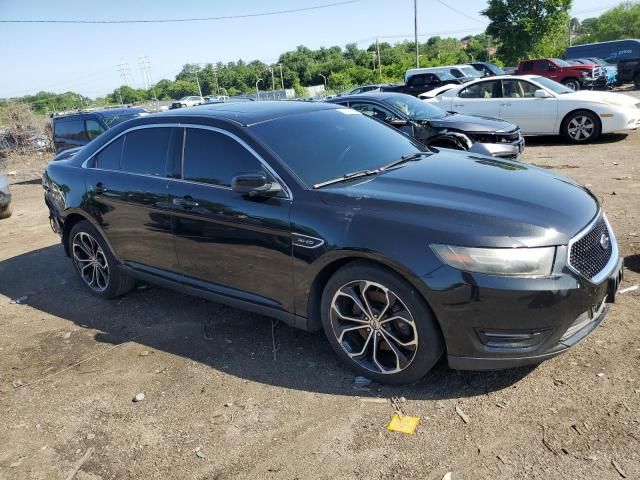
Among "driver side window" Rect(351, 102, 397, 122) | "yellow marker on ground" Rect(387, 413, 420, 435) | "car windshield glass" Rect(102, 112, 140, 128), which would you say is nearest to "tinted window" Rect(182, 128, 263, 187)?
"yellow marker on ground" Rect(387, 413, 420, 435)

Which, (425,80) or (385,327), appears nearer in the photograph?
(385,327)

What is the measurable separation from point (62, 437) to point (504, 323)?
2659 millimetres

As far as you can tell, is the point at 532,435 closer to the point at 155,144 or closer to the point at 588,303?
the point at 588,303

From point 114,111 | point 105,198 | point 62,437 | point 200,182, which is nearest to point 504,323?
point 200,182

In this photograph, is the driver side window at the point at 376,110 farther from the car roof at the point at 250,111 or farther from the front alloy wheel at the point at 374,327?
the front alloy wheel at the point at 374,327

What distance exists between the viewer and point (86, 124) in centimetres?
1130

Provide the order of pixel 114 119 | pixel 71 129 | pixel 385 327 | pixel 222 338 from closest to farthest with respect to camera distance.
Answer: pixel 385 327 < pixel 222 338 < pixel 114 119 < pixel 71 129

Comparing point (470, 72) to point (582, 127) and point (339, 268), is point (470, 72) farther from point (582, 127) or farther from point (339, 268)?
point (339, 268)

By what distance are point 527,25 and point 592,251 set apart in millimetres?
39839

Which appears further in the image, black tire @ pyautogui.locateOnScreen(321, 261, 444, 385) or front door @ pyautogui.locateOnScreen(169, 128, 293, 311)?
front door @ pyautogui.locateOnScreen(169, 128, 293, 311)

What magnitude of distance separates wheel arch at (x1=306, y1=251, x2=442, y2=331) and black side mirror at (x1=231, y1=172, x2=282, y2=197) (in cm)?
62

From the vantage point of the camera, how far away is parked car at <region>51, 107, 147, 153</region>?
11047mm

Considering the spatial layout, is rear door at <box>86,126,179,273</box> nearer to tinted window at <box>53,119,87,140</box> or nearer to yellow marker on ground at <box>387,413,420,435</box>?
yellow marker on ground at <box>387,413,420,435</box>

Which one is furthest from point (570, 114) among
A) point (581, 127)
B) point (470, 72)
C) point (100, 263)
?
point (470, 72)
